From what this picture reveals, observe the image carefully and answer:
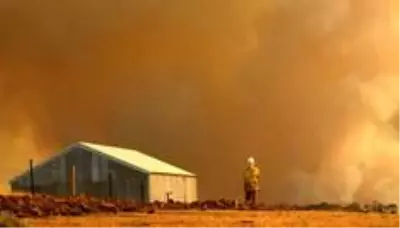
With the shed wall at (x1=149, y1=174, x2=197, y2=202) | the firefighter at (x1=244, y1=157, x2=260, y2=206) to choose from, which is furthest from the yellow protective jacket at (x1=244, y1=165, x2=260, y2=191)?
the shed wall at (x1=149, y1=174, x2=197, y2=202)

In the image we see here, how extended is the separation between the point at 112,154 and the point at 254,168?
2365 cm

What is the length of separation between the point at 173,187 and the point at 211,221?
38.1m

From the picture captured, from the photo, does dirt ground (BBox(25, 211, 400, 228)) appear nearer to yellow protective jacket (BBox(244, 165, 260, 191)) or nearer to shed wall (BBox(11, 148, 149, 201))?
yellow protective jacket (BBox(244, 165, 260, 191))

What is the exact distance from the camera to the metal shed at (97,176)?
5891cm

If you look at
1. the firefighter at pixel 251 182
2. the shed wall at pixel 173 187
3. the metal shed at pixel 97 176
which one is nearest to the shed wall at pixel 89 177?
the metal shed at pixel 97 176

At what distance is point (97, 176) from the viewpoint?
196 feet

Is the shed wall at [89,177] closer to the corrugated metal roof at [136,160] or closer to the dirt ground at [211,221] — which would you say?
the corrugated metal roof at [136,160]

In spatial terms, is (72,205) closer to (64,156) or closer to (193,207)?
(193,207)

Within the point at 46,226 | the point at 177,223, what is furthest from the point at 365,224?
the point at 46,226

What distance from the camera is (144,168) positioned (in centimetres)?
5916

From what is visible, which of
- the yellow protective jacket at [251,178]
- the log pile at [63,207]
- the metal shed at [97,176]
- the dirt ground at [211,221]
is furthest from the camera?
the metal shed at [97,176]

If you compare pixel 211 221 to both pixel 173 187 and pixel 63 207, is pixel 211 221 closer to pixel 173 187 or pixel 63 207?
pixel 63 207

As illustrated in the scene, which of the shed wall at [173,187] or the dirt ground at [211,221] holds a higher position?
the shed wall at [173,187]

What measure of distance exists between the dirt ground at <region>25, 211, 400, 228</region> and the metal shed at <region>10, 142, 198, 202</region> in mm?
28472
